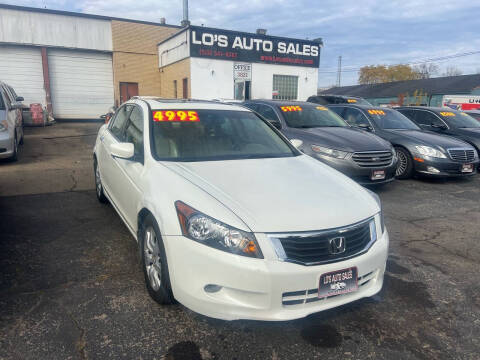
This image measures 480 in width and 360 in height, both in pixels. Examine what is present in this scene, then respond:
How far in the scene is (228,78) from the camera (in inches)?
783

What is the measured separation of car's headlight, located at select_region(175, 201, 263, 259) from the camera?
85.0 inches

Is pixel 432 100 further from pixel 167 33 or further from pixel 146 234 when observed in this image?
pixel 146 234

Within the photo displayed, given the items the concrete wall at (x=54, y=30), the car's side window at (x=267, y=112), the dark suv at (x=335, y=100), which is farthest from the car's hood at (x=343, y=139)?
the concrete wall at (x=54, y=30)

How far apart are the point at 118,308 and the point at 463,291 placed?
2966 millimetres

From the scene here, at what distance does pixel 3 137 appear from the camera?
768 centimetres

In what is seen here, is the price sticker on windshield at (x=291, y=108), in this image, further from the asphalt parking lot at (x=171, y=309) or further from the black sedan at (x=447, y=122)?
the black sedan at (x=447, y=122)

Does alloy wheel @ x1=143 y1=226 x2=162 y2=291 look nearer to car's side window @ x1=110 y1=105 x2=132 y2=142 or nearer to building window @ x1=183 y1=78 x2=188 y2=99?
car's side window @ x1=110 y1=105 x2=132 y2=142

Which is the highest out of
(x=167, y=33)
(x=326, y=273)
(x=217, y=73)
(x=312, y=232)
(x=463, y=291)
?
(x=167, y=33)

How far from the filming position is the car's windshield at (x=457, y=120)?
30.4 ft

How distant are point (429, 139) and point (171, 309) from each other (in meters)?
6.96

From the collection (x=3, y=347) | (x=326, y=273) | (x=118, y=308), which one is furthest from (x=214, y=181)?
(x=3, y=347)

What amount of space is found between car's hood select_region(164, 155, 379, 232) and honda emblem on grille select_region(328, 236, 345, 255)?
10cm

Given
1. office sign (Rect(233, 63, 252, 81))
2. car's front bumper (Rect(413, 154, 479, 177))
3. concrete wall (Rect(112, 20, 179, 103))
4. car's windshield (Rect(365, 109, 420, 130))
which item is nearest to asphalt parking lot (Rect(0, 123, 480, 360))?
car's front bumper (Rect(413, 154, 479, 177))

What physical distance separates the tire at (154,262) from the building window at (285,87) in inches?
758
